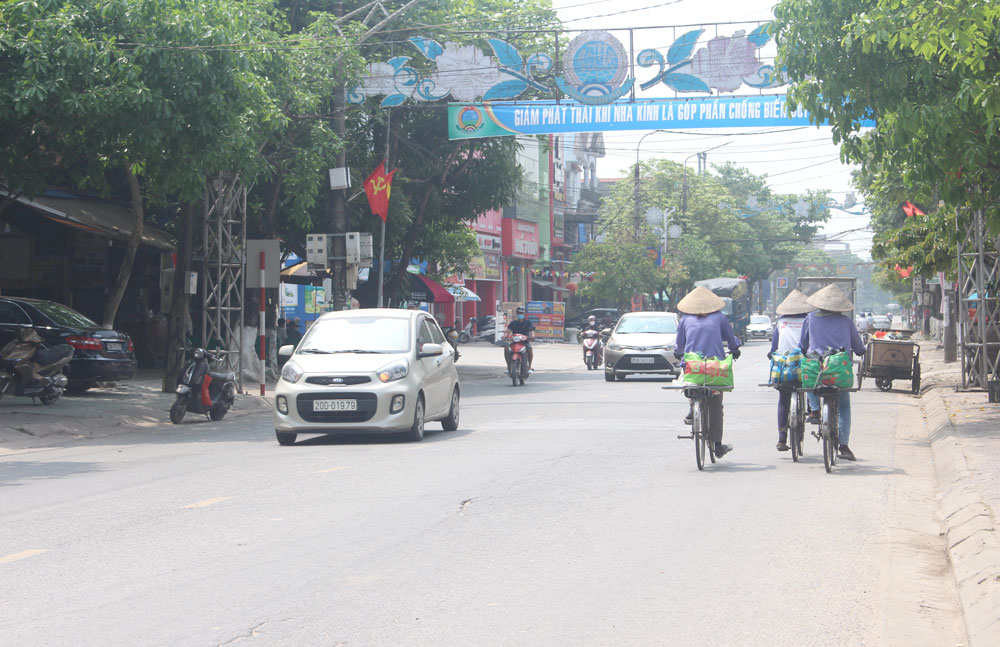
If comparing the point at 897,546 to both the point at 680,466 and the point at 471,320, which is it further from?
the point at 471,320

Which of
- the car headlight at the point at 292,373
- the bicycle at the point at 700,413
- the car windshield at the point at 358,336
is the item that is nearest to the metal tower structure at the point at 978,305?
the bicycle at the point at 700,413

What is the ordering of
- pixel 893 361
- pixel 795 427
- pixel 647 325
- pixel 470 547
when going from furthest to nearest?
pixel 647 325
pixel 893 361
pixel 795 427
pixel 470 547

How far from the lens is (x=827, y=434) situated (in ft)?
36.4

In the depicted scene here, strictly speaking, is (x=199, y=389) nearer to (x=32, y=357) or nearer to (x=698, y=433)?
(x=32, y=357)

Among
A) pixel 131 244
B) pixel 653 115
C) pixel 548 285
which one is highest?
pixel 653 115

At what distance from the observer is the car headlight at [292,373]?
13617 mm

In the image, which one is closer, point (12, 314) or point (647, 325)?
point (12, 314)

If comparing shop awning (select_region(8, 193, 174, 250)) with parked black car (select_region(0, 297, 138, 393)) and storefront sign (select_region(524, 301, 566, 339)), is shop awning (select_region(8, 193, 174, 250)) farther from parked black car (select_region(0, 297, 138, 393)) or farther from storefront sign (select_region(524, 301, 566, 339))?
storefront sign (select_region(524, 301, 566, 339))

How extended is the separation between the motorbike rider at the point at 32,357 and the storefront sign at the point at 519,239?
49.3 m

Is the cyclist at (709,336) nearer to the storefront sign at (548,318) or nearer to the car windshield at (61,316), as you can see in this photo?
the car windshield at (61,316)

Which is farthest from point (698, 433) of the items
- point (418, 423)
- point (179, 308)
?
point (179, 308)

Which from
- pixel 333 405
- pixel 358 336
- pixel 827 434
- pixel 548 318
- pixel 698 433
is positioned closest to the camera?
pixel 827 434

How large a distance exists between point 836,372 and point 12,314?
1476 cm

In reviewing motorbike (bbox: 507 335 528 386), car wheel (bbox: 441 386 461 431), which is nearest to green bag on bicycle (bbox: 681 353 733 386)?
car wheel (bbox: 441 386 461 431)
